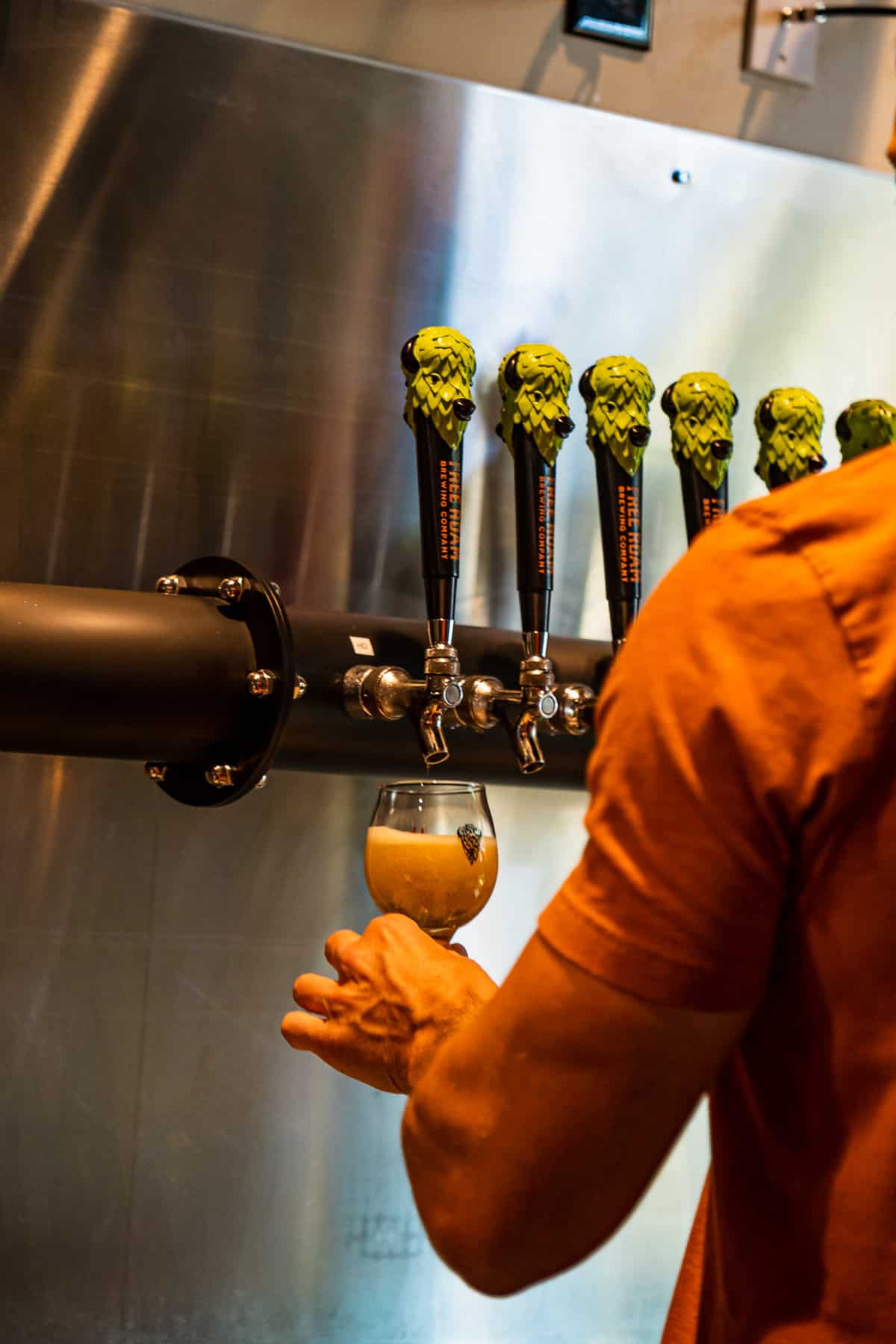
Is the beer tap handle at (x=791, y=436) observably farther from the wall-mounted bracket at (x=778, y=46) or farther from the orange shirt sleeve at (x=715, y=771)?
the orange shirt sleeve at (x=715, y=771)

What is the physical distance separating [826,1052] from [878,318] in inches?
48.3

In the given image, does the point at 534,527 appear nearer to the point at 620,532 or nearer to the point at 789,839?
the point at 620,532

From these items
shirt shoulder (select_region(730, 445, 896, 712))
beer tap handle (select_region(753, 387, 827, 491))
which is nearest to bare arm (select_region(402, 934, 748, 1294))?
shirt shoulder (select_region(730, 445, 896, 712))

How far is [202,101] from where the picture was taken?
117 cm

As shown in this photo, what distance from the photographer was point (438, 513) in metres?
1.04

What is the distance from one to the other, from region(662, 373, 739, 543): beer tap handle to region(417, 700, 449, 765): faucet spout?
0.99 feet

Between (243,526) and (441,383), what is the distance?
242 mm

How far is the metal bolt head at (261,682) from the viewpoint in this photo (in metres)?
0.93

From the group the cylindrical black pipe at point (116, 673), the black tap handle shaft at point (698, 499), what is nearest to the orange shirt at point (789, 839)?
the cylindrical black pipe at point (116, 673)

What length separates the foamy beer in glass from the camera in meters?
0.58

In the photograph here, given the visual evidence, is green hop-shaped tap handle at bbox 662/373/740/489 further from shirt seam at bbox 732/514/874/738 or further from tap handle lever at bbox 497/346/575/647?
shirt seam at bbox 732/514/874/738

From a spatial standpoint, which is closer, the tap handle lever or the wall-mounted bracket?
the tap handle lever

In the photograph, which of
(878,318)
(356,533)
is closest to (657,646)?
(356,533)

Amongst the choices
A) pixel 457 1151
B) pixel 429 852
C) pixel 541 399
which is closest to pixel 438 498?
pixel 541 399
